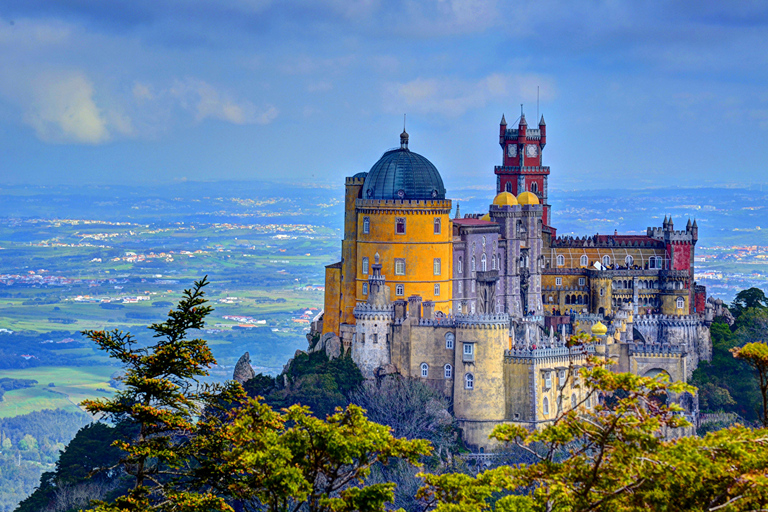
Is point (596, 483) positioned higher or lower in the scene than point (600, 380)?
lower

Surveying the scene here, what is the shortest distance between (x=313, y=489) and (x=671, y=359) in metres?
65.0

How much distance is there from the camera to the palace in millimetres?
96000

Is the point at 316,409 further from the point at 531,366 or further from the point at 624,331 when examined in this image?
the point at 624,331

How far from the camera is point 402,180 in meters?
104

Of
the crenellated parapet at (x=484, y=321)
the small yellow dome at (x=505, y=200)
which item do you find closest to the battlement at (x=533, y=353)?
the crenellated parapet at (x=484, y=321)

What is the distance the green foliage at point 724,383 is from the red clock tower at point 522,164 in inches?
976

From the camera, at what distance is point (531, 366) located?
95062mm

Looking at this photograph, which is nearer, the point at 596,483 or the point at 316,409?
the point at 596,483

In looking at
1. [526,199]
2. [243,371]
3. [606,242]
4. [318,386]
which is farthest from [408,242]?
[606,242]

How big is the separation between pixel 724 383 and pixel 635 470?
76481mm

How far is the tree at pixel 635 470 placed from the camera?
38.8 metres

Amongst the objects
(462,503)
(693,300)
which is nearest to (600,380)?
(462,503)

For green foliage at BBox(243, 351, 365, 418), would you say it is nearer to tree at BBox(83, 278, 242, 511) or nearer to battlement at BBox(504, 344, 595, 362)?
battlement at BBox(504, 344, 595, 362)

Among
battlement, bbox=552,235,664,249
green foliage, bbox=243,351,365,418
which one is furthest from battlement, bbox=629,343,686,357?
battlement, bbox=552,235,664,249
